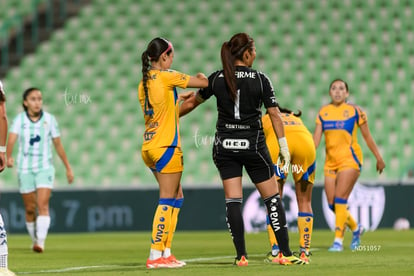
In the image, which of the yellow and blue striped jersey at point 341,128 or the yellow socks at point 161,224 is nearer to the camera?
the yellow socks at point 161,224

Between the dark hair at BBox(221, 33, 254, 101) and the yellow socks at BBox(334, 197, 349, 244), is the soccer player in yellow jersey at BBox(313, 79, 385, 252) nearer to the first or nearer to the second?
the yellow socks at BBox(334, 197, 349, 244)

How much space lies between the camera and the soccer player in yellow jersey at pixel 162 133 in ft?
26.9

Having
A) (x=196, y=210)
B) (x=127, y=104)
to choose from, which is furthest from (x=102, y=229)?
(x=127, y=104)

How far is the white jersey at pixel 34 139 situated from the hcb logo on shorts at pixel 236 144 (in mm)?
4641

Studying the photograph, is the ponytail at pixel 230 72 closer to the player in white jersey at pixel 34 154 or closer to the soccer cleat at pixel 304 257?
the soccer cleat at pixel 304 257

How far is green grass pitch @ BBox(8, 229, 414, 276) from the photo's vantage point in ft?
26.1

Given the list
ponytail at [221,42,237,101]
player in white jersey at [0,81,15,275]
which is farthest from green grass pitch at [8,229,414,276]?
ponytail at [221,42,237,101]

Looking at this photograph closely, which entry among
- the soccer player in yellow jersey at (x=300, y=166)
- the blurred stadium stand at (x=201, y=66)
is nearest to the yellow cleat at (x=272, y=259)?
the soccer player in yellow jersey at (x=300, y=166)

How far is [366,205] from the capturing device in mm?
16969

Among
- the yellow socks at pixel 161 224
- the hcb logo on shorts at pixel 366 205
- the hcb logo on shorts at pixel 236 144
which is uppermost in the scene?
the hcb logo on shorts at pixel 236 144

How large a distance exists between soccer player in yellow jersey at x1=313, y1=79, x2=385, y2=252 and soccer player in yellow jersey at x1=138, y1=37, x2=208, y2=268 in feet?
11.5

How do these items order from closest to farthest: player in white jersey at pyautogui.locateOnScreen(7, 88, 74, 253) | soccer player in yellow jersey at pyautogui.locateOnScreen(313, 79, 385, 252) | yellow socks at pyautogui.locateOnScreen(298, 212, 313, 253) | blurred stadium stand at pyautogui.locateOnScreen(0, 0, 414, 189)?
yellow socks at pyautogui.locateOnScreen(298, 212, 313, 253)
soccer player in yellow jersey at pyautogui.locateOnScreen(313, 79, 385, 252)
player in white jersey at pyautogui.locateOnScreen(7, 88, 74, 253)
blurred stadium stand at pyautogui.locateOnScreen(0, 0, 414, 189)

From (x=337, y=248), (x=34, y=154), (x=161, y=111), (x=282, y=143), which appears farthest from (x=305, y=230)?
(x=34, y=154)

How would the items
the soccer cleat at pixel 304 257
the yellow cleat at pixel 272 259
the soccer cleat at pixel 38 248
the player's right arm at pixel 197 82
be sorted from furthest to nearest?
the soccer cleat at pixel 38 248 → the yellow cleat at pixel 272 259 → the soccer cleat at pixel 304 257 → the player's right arm at pixel 197 82
